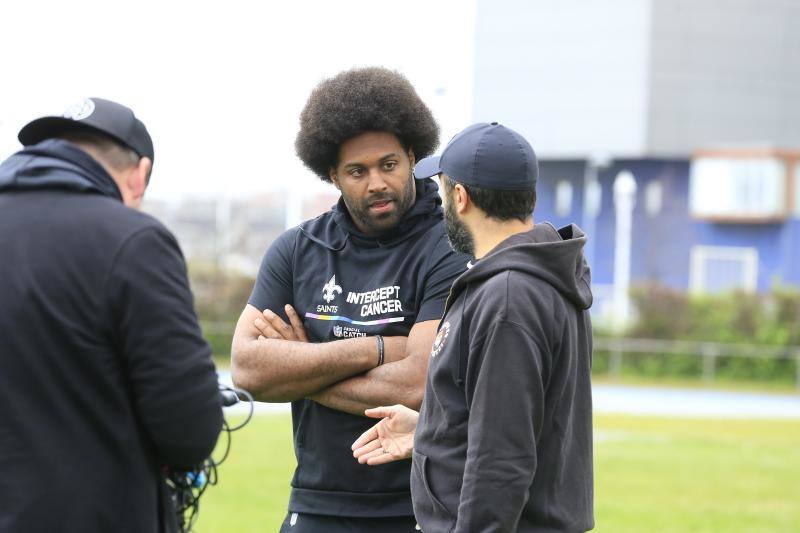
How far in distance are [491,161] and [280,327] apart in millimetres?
1267

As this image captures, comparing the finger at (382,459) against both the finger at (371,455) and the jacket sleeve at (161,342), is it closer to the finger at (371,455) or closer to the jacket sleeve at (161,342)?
the finger at (371,455)

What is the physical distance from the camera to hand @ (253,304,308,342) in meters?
4.46

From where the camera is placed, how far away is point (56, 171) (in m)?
3.08

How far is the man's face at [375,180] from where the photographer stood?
4.43m

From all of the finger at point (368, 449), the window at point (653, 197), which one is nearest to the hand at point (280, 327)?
the finger at point (368, 449)

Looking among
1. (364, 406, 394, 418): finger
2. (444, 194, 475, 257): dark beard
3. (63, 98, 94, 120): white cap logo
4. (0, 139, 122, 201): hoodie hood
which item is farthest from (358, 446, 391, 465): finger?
(63, 98, 94, 120): white cap logo

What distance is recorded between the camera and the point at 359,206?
4.46m

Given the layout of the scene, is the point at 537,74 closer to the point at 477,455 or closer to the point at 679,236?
the point at 679,236

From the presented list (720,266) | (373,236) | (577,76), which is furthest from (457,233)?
(577,76)

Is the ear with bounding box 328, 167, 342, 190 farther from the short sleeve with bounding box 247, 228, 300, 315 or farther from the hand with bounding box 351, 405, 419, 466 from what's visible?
the hand with bounding box 351, 405, 419, 466

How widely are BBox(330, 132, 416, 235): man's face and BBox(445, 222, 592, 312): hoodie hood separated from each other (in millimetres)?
877

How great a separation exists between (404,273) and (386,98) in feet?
2.61

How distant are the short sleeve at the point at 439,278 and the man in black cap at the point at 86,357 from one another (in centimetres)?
131

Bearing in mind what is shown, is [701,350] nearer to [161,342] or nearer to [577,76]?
[577,76]
